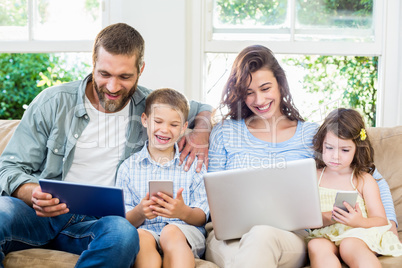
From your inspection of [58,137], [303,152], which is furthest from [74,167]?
[303,152]

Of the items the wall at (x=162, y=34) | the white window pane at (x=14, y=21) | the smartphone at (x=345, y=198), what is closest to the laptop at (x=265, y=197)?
the smartphone at (x=345, y=198)

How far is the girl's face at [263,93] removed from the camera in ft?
6.96

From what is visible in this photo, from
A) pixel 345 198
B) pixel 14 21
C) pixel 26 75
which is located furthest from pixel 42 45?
pixel 26 75

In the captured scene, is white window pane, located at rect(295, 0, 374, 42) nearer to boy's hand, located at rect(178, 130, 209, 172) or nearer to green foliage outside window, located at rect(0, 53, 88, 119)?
boy's hand, located at rect(178, 130, 209, 172)

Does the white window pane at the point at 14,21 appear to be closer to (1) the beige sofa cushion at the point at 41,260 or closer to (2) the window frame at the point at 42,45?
(2) the window frame at the point at 42,45

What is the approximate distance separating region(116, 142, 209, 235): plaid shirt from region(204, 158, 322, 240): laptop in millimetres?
248

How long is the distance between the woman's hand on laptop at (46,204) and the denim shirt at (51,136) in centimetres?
19

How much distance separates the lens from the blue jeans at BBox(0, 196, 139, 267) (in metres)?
1.62

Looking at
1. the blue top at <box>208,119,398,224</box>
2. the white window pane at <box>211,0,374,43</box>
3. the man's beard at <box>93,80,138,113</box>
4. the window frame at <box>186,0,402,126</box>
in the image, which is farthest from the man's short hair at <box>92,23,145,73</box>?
the white window pane at <box>211,0,374,43</box>

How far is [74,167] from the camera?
207 cm

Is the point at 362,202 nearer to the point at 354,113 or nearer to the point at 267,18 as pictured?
the point at 354,113

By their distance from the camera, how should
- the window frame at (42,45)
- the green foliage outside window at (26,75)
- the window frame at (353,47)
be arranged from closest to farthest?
the window frame at (353,47), the window frame at (42,45), the green foliage outside window at (26,75)

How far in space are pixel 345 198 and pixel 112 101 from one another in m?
1.00

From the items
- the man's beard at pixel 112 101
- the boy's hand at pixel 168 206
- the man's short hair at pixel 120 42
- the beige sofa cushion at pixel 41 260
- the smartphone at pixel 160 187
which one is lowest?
the beige sofa cushion at pixel 41 260
